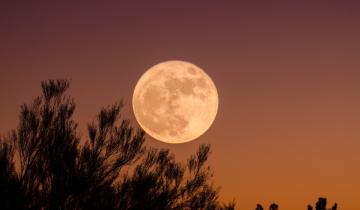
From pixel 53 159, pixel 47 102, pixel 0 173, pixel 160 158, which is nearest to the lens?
pixel 0 173

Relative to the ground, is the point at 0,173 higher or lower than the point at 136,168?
lower

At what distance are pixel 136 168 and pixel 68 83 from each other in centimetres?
331

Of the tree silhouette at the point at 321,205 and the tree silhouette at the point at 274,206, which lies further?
the tree silhouette at the point at 274,206

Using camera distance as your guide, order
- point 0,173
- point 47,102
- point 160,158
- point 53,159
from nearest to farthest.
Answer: point 0,173
point 53,159
point 47,102
point 160,158

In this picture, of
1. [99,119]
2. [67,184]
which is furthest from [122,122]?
[67,184]

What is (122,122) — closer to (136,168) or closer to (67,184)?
(136,168)

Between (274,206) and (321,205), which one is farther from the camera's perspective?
(274,206)

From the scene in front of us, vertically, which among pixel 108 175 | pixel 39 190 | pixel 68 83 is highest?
pixel 68 83

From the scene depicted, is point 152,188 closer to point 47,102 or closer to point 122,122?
point 122,122

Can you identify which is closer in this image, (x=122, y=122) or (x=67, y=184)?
(x=67, y=184)

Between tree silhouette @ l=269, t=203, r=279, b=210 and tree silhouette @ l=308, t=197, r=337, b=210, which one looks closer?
tree silhouette @ l=308, t=197, r=337, b=210

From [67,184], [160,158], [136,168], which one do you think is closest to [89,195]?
[67,184]

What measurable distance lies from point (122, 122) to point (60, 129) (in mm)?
2086

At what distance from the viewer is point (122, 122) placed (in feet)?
55.0
